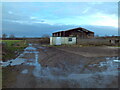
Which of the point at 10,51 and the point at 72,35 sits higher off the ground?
the point at 72,35

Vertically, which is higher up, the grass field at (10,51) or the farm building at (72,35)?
the farm building at (72,35)

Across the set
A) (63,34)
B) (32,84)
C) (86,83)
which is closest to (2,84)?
(32,84)

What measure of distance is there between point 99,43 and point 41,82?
92.0ft

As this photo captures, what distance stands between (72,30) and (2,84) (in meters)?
31.3

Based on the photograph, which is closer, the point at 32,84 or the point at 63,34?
the point at 32,84

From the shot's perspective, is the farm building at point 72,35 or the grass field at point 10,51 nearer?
the grass field at point 10,51

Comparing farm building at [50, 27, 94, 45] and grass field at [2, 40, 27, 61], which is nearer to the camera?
grass field at [2, 40, 27, 61]

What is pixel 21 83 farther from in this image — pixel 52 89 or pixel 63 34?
pixel 63 34

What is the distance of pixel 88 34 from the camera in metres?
36.5

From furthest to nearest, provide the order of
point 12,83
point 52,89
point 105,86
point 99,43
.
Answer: point 99,43 < point 12,83 < point 105,86 < point 52,89

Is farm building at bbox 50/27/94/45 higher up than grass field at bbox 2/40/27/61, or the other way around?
farm building at bbox 50/27/94/45

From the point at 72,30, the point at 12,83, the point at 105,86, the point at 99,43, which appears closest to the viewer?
the point at 105,86

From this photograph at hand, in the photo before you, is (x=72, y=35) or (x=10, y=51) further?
(x=72, y=35)

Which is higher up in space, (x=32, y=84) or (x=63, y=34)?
(x=63, y=34)
